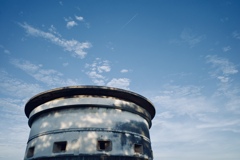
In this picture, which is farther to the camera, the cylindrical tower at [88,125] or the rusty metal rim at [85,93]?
the rusty metal rim at [85,93]

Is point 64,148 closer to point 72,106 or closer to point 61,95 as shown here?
point 72,106

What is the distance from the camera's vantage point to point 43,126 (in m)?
9.42

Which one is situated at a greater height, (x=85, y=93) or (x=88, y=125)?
(x=85, y=93)

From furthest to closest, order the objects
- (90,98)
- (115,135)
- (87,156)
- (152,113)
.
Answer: (152,113), (90,98), (115,135), (87,156)

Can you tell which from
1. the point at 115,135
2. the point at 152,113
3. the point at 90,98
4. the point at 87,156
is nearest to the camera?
the point at 87,156

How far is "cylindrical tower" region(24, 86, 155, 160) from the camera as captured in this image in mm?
8219

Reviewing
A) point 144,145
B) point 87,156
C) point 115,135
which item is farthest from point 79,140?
point 144,145

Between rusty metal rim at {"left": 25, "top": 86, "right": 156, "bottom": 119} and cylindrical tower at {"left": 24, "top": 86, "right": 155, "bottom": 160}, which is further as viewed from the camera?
rusty metal rim at {"left": 25, "top": 86, "right": 156, "bottom": 119}

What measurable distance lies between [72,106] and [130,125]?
3.25 metres

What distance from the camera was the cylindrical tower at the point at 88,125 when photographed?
8.22 m

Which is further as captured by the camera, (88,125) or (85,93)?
(85,93)

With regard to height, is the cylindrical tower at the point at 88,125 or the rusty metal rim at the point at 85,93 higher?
the rusty metal rim at the point at 85,93

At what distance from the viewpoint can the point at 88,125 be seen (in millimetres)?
8672

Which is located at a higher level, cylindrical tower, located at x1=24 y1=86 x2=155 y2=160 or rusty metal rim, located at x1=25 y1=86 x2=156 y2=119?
rusty metal rim, located at x1=25 y1=86 x2=156 y2=119
